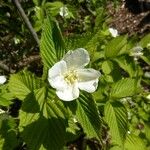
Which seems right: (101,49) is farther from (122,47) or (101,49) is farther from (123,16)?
(123,16)

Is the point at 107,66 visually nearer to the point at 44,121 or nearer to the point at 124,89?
the point at 124,89

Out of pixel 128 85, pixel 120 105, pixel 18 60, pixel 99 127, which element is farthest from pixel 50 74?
pixel 18 60

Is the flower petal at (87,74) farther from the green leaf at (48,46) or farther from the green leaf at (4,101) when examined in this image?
the green leaf at (4,101)

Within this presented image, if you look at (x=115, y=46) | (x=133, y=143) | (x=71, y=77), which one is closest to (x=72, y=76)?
(x=71, y=77)

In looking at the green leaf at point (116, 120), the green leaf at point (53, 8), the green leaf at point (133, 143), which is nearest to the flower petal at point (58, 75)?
the green leaf at point (116, 120)

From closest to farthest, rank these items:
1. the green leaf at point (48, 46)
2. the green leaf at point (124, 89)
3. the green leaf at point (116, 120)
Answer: the green leaf at point (48, 46) → the green leaf at point (116, 120) → the green leaf at point (124, 89)

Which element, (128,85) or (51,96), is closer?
(51,96)
